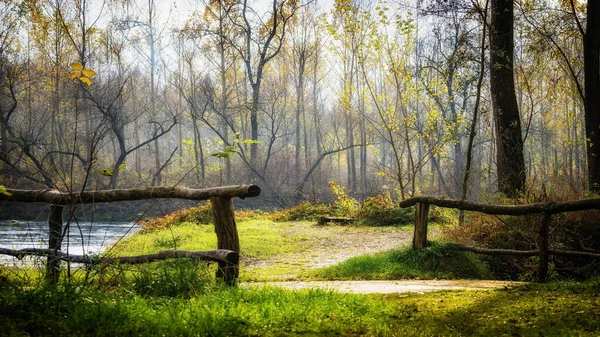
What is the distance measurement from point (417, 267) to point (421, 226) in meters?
0.70

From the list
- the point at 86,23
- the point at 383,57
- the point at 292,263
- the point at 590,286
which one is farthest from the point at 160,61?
the point at 590,286

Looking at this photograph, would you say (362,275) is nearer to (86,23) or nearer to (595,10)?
(595,10)

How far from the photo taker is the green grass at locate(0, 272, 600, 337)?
3414 mm

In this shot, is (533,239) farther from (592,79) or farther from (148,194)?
(148,194)

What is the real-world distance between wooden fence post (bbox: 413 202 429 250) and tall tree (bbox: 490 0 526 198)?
421cm

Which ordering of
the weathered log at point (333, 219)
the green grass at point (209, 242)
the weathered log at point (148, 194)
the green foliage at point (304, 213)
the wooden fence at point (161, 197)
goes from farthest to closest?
1. the green foliage at point (304, 213)
2. the weathered log at point (333, 219)
3. the green grass at point (209, 242)
4. the weathered log at point (148, 194)
5. the wooden fence at point (161, 197)

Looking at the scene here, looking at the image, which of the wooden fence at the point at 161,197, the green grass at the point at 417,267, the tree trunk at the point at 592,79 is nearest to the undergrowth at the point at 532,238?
the green grass at the point at 417,267

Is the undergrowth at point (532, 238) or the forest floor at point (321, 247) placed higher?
the undergrowth at point (532, 238)

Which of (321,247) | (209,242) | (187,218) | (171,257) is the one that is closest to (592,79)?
(321,247)

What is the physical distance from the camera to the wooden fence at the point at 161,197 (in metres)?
5.08

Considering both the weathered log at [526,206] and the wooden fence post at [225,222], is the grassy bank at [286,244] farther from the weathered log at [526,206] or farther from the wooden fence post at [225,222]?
the weathered log at [526,206]

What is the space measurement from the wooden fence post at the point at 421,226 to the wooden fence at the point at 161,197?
3.77m

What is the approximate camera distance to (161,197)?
5.49 m

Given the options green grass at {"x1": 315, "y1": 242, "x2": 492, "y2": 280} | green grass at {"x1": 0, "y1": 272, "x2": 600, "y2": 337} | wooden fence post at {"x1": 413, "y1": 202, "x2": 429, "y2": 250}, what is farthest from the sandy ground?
wooden fence post at {"x1": 413, "y1": 202, "x2": 429, "y2": 250}
